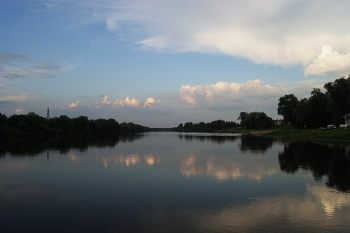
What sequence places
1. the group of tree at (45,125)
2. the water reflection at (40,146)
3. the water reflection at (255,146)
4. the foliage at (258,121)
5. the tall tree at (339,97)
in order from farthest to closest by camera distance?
the foliage at (258,121)
the group of tree at (45,125)
the tall tree at (339,97)
the water reflection at (255,146)
the water reflection at (40,146)

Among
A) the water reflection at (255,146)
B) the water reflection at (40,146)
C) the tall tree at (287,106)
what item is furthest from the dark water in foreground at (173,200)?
the tall tree at (287,106)

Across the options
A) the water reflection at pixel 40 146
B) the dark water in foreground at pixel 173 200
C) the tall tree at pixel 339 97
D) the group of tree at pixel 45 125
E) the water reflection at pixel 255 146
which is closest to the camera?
the dark water in foreground at pixel 173 200

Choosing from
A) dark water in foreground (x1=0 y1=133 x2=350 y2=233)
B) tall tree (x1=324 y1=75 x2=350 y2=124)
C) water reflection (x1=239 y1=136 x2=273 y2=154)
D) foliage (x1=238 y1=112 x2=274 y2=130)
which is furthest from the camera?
foliage (x1=238 y1=112 x2=274 y2=130)

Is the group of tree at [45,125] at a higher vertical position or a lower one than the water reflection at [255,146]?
higher

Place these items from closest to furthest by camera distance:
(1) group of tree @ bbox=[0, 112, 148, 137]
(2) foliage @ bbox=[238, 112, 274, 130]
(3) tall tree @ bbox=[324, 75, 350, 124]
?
(3) tall tree @ bbox=[324, 75, 350, 124]
(1) group of tree @ bbox=[0, 112, 148, 137]
(2) foliage @ bbox=[238, 112, 274, 130]

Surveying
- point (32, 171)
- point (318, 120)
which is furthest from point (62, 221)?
point (318, 120)

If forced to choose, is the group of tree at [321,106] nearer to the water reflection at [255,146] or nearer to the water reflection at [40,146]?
the water reflection at [255,146]

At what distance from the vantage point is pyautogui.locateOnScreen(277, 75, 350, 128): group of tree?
65.9 metres

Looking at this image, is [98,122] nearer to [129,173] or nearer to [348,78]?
[348,78]

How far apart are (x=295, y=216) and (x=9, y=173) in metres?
17.0

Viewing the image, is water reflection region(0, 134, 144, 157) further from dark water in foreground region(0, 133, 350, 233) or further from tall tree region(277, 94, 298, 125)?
tall tree region(277, 94, 298, 125)

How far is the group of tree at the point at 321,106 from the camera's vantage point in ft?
216

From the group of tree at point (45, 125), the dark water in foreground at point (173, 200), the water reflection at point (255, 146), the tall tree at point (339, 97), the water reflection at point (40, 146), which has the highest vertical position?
the tall tree at point (339, 97)

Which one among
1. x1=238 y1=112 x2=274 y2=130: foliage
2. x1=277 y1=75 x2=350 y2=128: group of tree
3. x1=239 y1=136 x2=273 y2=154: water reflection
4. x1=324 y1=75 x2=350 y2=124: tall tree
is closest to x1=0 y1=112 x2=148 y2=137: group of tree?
x1=239 y1=136 x2=273 y2=154: water reflection
